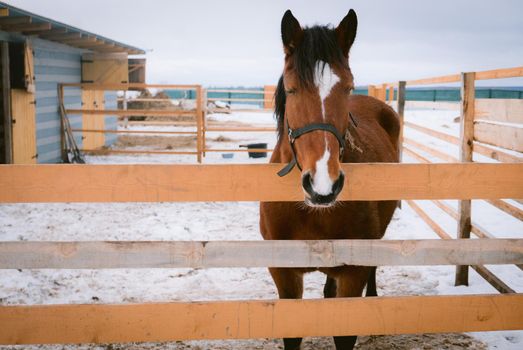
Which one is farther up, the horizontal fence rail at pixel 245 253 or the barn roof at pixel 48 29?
the barn roof at pixel 48 29

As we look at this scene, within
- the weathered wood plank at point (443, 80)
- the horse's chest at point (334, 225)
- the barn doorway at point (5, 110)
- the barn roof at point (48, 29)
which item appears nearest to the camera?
the horse's chest at point (334, 225)

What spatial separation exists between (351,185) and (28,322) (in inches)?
64.8

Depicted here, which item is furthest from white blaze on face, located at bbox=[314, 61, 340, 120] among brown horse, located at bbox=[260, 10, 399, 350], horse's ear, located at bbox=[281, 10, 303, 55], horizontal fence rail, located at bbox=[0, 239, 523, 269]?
horizontal fence rail, located at bbox=[0, 239, 523, 269]

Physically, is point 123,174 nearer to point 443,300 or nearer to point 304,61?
point 304,61

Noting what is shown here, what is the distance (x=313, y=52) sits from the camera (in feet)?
6.83

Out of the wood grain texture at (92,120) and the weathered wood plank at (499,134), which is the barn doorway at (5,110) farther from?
the weathered wood plank at (499,134)

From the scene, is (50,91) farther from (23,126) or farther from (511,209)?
(511,209)

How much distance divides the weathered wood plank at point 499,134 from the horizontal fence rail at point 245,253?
1572 millimetres

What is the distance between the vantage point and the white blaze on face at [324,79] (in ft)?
6.58

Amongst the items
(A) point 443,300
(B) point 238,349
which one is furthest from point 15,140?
(A) point 443,300

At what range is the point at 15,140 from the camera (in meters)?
9.30

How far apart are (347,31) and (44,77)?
1026cm

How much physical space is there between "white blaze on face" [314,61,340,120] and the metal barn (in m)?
7.48

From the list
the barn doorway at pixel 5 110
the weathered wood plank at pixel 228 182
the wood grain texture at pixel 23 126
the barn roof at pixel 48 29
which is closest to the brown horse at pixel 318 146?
the weathered wood plank at pixel 228 182
